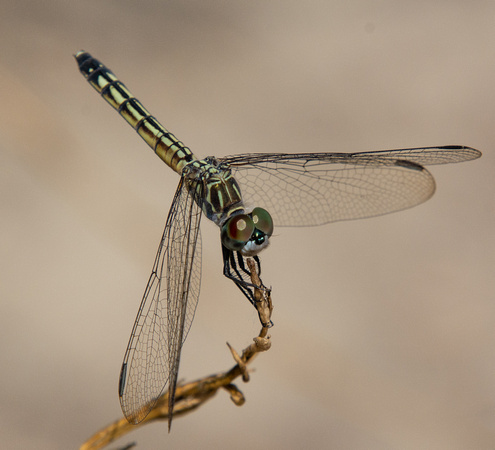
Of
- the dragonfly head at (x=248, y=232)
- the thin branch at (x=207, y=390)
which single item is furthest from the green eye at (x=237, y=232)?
the thin branch at (x=207, y=390)

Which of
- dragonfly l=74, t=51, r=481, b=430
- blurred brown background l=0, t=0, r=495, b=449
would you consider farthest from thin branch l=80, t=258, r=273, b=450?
blurred brown background l=0, t=0, r=495, b=449

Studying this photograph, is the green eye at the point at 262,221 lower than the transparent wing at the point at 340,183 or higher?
lower

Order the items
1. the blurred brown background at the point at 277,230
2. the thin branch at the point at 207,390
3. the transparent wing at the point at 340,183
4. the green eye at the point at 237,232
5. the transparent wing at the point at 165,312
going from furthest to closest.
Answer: the blurred brown background at the point at 277,230
the transparent wing at the point at 340,183
the green eye at the point at 237,232
the transparent wing at the point at 165,312
the thin branch at the point at 207,390

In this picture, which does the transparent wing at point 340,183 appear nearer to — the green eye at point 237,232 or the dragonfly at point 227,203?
the dragonfly at point 227,203

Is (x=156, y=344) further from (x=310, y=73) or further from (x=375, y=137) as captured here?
(x=310, y=73)

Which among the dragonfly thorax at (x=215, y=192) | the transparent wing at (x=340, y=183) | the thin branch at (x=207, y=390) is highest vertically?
the transparent wing at (x=340, y=183)

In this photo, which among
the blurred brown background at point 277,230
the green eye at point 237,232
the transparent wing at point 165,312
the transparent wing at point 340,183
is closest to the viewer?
the transparent wing at point 165,312

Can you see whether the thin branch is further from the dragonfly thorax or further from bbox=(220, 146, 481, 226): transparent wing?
bbox=(220, 146, 481, 226): transparent wing
